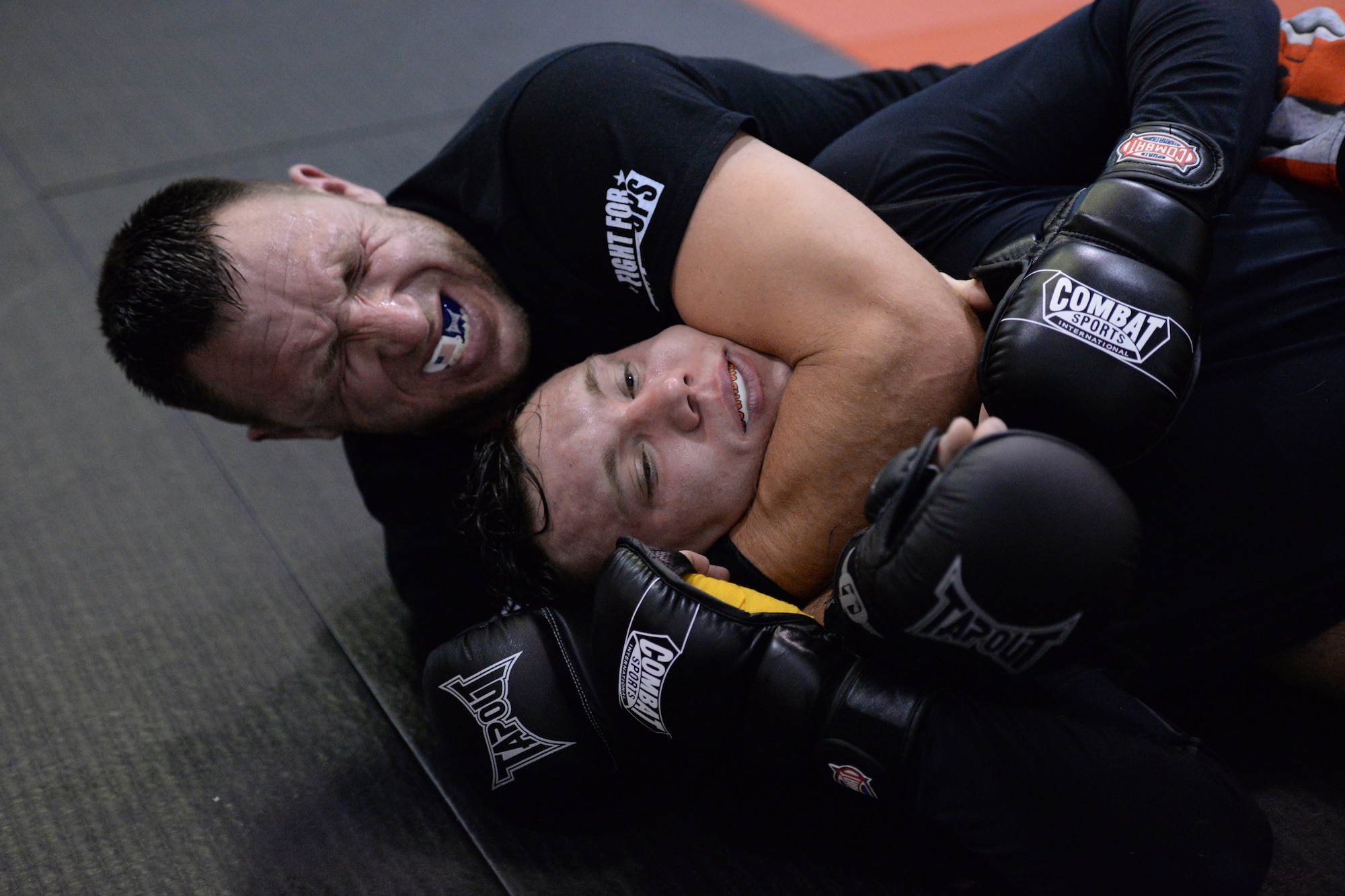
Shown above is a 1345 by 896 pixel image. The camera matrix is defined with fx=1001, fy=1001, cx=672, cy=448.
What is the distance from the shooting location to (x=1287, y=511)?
4.18ft

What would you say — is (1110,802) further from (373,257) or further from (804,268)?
(373,257)

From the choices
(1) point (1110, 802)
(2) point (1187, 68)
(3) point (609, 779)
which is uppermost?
(2) point (1187, 68)

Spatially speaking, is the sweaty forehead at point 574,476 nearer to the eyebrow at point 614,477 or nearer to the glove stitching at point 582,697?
the eyebrow at point 614,477

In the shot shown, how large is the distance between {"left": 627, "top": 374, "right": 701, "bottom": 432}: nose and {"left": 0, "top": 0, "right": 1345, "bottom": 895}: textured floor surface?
1.91 feet

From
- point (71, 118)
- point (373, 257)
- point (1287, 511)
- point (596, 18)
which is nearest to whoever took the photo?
point (1287, 511)

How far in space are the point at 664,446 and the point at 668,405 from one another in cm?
6

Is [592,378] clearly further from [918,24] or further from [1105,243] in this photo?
[918,24]

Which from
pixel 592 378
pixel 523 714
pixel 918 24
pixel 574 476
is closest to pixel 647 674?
pixel 523 714

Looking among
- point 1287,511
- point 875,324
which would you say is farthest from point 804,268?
point 1287,511

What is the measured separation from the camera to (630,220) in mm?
1418

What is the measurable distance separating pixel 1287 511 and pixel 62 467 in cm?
221

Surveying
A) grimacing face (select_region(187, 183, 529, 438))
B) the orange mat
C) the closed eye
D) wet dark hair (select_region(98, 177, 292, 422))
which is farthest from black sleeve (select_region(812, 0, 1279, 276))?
the orange mat

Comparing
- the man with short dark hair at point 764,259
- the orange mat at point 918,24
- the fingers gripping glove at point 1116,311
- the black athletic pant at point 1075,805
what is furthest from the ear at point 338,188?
the orange mat at point 918,24

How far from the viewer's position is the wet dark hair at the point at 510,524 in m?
1.49
